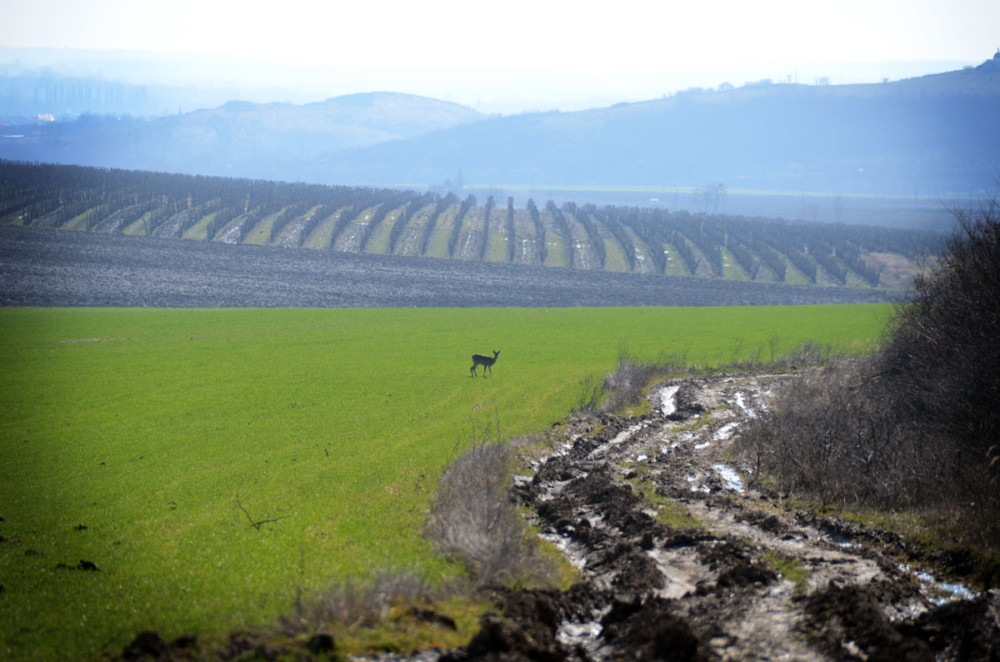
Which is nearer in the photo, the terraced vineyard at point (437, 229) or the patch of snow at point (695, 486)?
the patch of snow at point (695, 486)

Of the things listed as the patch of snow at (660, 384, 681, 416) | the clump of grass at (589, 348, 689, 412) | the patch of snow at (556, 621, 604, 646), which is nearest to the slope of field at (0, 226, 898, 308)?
the clump of grass at (589, 348, 689, 412)

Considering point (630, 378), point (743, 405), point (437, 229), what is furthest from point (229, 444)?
point (437, 229)

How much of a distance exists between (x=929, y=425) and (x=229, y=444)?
71.2ft

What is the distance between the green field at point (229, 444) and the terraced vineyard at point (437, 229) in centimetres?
4359

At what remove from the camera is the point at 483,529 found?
628 inches

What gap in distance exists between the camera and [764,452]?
25688 millimetres

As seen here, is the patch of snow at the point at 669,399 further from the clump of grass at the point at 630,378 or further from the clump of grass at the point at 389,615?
the clump of grass at the point at 389,615

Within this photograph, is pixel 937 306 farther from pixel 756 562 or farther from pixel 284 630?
pixel 284 630

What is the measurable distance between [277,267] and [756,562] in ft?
259

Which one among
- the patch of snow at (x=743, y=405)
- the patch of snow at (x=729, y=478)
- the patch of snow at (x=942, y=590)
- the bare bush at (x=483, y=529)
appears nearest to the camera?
the patch of snow at (x=942, y=590)

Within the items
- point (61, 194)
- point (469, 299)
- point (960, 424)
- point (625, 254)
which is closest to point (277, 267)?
point (469, 299)

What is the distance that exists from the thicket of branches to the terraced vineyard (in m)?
76.6

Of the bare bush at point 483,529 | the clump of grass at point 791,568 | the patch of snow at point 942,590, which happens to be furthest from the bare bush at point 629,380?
the patch of snow at point 942,590

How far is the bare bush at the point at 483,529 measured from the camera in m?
14.6
